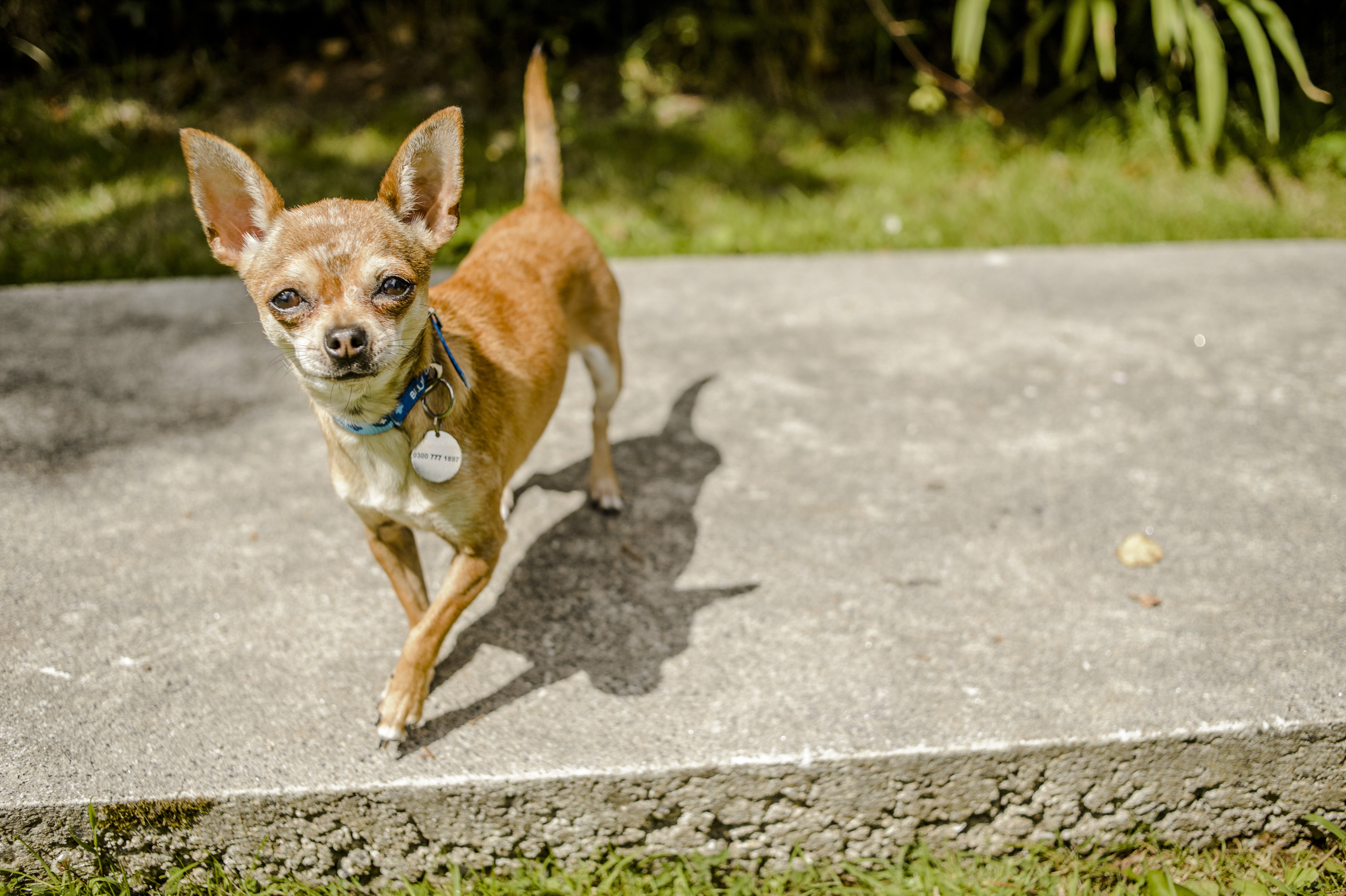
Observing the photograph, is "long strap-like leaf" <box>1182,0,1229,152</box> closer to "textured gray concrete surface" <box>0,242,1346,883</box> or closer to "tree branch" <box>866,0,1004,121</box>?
"tree branch" <box>866,0,1004,121</box>

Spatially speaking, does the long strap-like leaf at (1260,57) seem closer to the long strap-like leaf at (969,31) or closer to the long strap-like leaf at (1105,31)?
the long strap-like leaf at (1105,31)

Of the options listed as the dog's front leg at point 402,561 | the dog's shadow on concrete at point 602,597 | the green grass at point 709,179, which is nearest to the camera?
the dog's front leg at point 402,561

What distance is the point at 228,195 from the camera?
196 centimetres

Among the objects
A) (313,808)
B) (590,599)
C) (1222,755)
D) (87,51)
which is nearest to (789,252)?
(590,599)

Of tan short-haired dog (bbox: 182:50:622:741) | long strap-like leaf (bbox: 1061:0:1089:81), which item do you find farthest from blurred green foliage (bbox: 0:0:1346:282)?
tan short-haired dog (bbox: 182:50:622:741)

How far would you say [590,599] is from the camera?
8.73ft

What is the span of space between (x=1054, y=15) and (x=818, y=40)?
1.54 m

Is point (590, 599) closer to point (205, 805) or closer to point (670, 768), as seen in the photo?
point (670, 768)

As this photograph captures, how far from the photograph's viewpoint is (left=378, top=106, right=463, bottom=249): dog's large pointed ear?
1969 millimetres

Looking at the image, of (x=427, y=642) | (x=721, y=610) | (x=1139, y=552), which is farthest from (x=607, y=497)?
(x=1139, y=552)

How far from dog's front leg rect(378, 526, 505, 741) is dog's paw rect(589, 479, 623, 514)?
81 cm

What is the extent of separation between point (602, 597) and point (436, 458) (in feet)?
2.66

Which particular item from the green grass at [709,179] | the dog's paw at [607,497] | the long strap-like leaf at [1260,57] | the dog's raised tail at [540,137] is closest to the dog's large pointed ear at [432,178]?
the dog's raised tail at [540,137]

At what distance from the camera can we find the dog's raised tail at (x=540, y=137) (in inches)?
116
